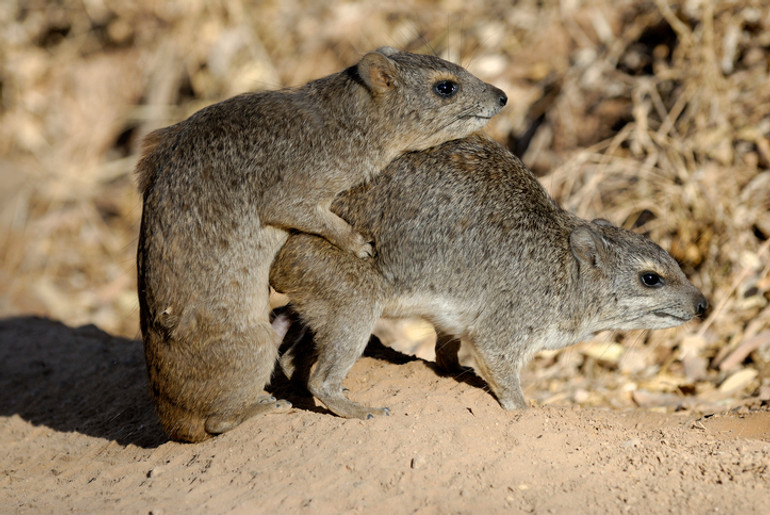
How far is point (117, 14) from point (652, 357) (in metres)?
9.81

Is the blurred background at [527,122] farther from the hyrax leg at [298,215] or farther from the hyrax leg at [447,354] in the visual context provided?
the hyrax leg at [298,215]

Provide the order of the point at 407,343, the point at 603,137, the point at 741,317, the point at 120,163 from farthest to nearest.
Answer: the point at 120,163, the point at 603,137, the point at 407,343, the point at 741,317

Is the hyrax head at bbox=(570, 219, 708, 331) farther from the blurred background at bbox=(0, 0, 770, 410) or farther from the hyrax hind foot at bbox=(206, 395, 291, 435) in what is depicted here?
the hyrax hind foot at bbox=(206, 395, 291, 435)

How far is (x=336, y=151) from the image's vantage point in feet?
16.5

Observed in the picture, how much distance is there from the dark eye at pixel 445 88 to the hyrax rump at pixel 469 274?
1.13ft

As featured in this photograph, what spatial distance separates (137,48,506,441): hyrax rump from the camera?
478cm

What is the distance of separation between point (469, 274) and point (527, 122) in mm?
5171

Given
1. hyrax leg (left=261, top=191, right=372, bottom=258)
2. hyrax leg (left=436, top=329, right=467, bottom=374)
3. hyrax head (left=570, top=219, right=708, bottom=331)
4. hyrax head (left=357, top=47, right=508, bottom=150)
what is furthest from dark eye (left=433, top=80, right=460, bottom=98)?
hyrax leg (left=436, top=329, right=467, bottom=374)

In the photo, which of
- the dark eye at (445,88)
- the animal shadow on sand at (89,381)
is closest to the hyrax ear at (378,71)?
the dark eye at (445,88)

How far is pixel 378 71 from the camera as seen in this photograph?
5.21m

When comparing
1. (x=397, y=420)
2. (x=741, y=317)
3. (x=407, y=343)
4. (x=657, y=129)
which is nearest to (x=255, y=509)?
(x=397, y=420)

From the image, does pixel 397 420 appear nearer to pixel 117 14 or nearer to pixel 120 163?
pixel 120 163

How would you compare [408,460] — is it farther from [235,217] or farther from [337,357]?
[235,217]

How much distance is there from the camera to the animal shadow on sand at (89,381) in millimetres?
5680
